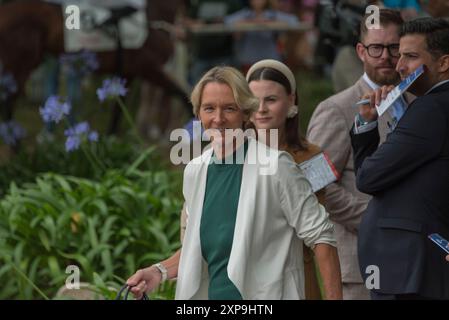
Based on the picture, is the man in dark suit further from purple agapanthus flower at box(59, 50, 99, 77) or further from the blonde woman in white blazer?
purple agapanthus flower at box(59, 50, 99, 77)

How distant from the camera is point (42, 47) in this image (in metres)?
12.7

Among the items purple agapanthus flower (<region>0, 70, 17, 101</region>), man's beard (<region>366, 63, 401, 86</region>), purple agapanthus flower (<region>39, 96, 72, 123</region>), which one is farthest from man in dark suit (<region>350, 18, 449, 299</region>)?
purple agapanthus flower (<region>0, 70, 17, 101</region>)

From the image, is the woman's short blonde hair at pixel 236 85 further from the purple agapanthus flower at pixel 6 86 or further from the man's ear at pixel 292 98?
the purple agapanthus flower at pixel 6 86

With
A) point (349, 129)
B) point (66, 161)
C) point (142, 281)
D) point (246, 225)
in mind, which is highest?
point (349, 129)

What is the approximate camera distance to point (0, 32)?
12.4m

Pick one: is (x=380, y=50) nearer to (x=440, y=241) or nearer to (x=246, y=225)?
(x=440, y=241)

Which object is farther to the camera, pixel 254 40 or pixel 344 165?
pixel 254 40

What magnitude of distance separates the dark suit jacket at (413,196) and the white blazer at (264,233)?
1.17 ft

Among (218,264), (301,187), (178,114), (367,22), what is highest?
(367,22)

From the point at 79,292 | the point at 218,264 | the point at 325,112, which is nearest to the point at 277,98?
the point at 325,112

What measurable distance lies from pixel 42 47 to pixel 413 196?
903cm

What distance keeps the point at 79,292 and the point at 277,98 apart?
83.2 inches

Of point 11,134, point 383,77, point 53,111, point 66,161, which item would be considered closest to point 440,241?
point 383,77

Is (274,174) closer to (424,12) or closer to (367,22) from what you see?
(367,22)
